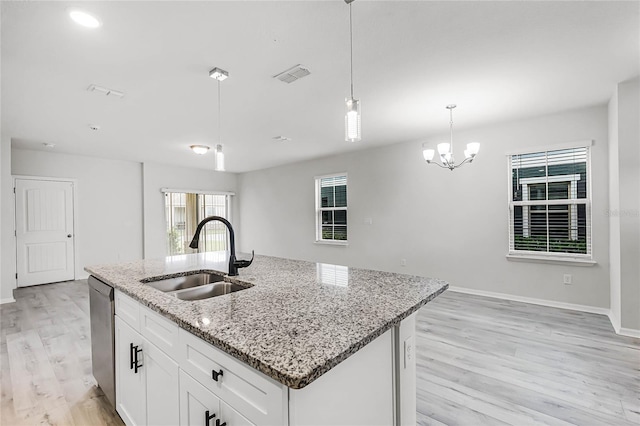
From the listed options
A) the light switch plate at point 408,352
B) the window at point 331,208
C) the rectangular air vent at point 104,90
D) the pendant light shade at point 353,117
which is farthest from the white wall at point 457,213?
the rectangular air vent at point 104,90

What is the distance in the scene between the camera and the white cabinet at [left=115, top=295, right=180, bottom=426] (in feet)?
4.27

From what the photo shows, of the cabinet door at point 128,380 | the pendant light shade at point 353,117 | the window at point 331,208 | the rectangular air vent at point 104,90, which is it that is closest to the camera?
the cabinet door at point 128,380

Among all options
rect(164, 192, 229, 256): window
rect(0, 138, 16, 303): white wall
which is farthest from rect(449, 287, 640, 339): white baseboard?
rect(0, 138, 16, 303): white wall

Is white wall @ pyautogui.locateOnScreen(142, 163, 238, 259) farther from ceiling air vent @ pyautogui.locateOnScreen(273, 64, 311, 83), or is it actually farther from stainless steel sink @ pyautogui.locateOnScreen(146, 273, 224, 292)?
stainless steel sink @ pyautogui.locateOnScreen(146, 273, 224, 292)

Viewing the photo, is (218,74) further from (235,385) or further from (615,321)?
(615,321)

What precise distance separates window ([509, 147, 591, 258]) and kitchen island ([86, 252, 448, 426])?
131 inches

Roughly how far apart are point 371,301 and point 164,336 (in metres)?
Answer: 0.94

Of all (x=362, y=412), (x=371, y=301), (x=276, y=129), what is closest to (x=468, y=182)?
(x=276, y=129)

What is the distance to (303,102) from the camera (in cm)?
336

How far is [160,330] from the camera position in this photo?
137 centimetres

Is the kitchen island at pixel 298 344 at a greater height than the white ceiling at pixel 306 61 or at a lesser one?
lesser

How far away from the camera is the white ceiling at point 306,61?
1895 millimetres

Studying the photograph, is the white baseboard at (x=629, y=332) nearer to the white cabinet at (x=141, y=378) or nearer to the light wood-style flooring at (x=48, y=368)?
the white cabinet at (x=141, y=378)

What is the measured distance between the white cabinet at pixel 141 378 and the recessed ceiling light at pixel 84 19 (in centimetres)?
172
